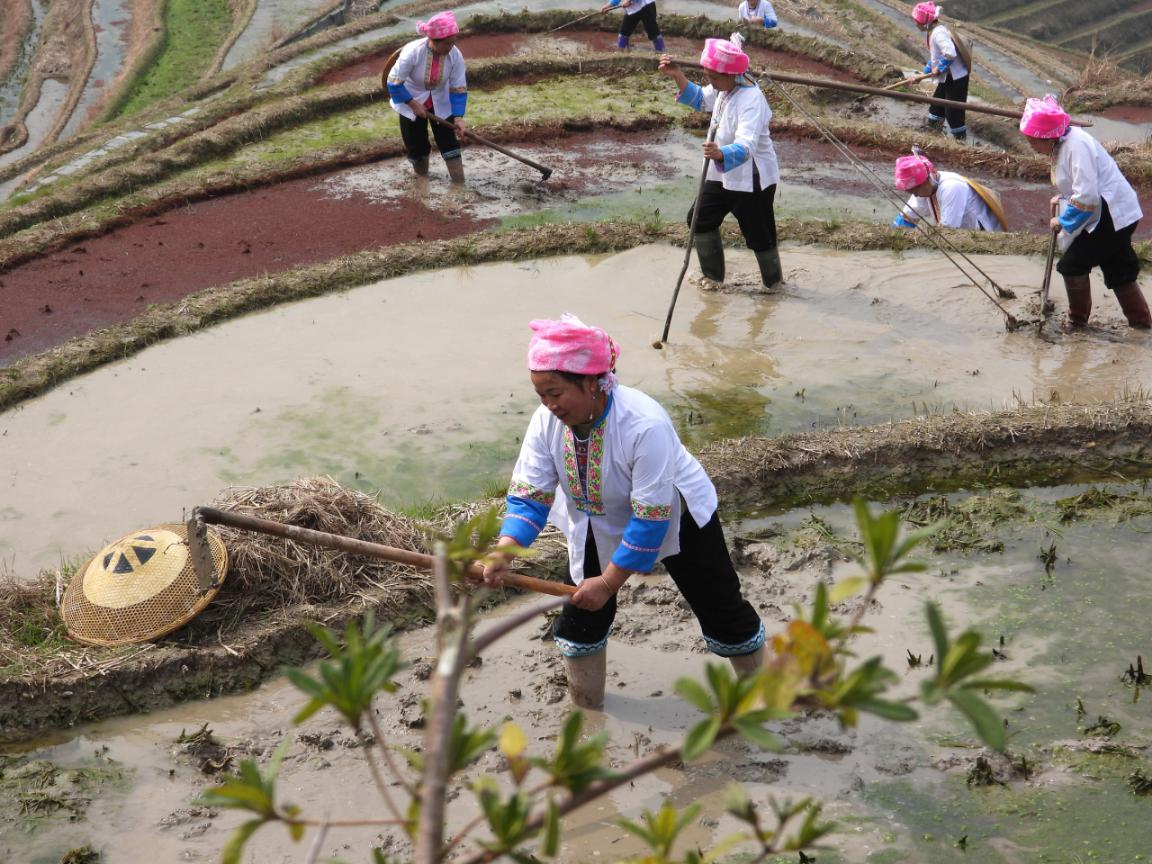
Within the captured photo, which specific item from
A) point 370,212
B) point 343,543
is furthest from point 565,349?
point 370,212

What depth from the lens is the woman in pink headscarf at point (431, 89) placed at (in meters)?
9.87

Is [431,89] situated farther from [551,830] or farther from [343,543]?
[551,830]

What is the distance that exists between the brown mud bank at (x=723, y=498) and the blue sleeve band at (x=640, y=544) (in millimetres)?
1560

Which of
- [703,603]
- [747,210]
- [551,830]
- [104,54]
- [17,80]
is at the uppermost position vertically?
[551,830]

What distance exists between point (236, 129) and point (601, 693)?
9526mm

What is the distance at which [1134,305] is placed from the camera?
23.3 ft

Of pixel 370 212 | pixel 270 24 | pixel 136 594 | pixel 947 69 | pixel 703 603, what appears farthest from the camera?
pixel 270 24

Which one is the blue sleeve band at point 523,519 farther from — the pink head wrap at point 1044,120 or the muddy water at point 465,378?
the pink head wrap at point 1044,120

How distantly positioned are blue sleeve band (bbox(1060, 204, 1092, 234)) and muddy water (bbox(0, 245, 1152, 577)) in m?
0.73

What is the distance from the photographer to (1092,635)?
445 cm

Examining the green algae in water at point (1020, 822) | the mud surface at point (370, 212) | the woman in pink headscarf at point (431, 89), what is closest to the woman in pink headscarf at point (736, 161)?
the mud surface at point (370, 212)

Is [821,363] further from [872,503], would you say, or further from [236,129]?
[236,129]

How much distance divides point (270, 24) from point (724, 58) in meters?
18.1

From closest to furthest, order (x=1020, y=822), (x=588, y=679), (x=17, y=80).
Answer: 1. (x=1020, y=822)
2. (x=588, y=679)
3. (x=17, y=80)
